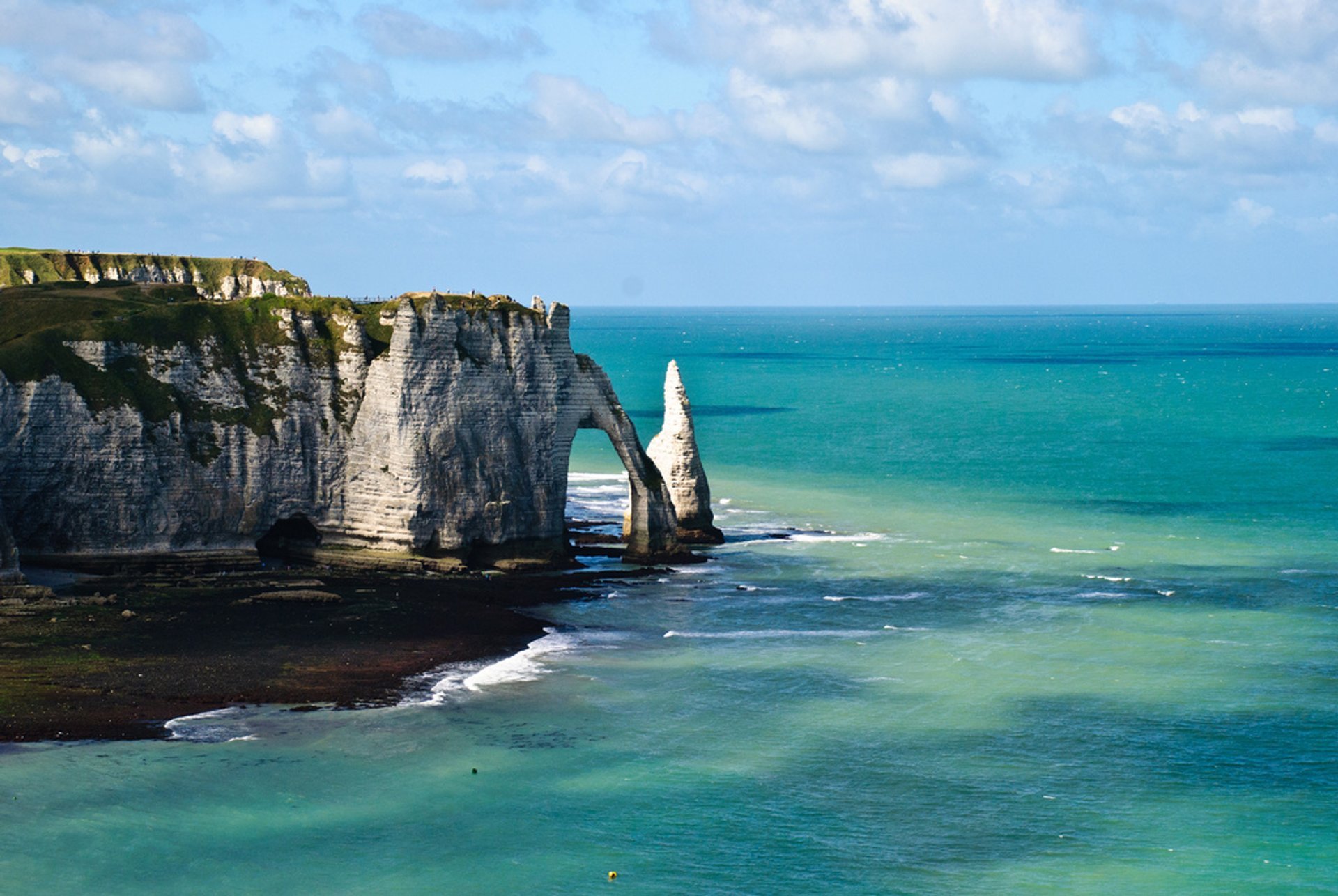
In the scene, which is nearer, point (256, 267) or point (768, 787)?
point (768, 787)

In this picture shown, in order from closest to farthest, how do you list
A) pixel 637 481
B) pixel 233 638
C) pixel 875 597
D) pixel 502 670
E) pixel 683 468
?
pixel 502 670 → pixel 233 638 → pixel 875 597 → pixel 637 481 → pixel 683 468

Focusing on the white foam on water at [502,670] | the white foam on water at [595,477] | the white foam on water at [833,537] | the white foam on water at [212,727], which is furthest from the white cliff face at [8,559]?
the white foam on water at [595,477]

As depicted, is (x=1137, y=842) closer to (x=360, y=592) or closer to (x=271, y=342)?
(x=360, y=592)

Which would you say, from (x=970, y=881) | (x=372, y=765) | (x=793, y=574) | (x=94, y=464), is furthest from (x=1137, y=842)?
(x=94, y=464)

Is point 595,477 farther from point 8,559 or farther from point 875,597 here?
point 8,559

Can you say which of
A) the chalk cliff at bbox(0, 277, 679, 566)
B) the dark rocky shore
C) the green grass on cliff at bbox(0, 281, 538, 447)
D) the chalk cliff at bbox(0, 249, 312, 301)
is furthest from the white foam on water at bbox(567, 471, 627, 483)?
the dark rocky shore

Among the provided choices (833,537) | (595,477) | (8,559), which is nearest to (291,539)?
(8,559)

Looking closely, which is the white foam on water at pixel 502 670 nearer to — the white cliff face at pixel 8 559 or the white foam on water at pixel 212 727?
the white foam on water at pixel 212 727
